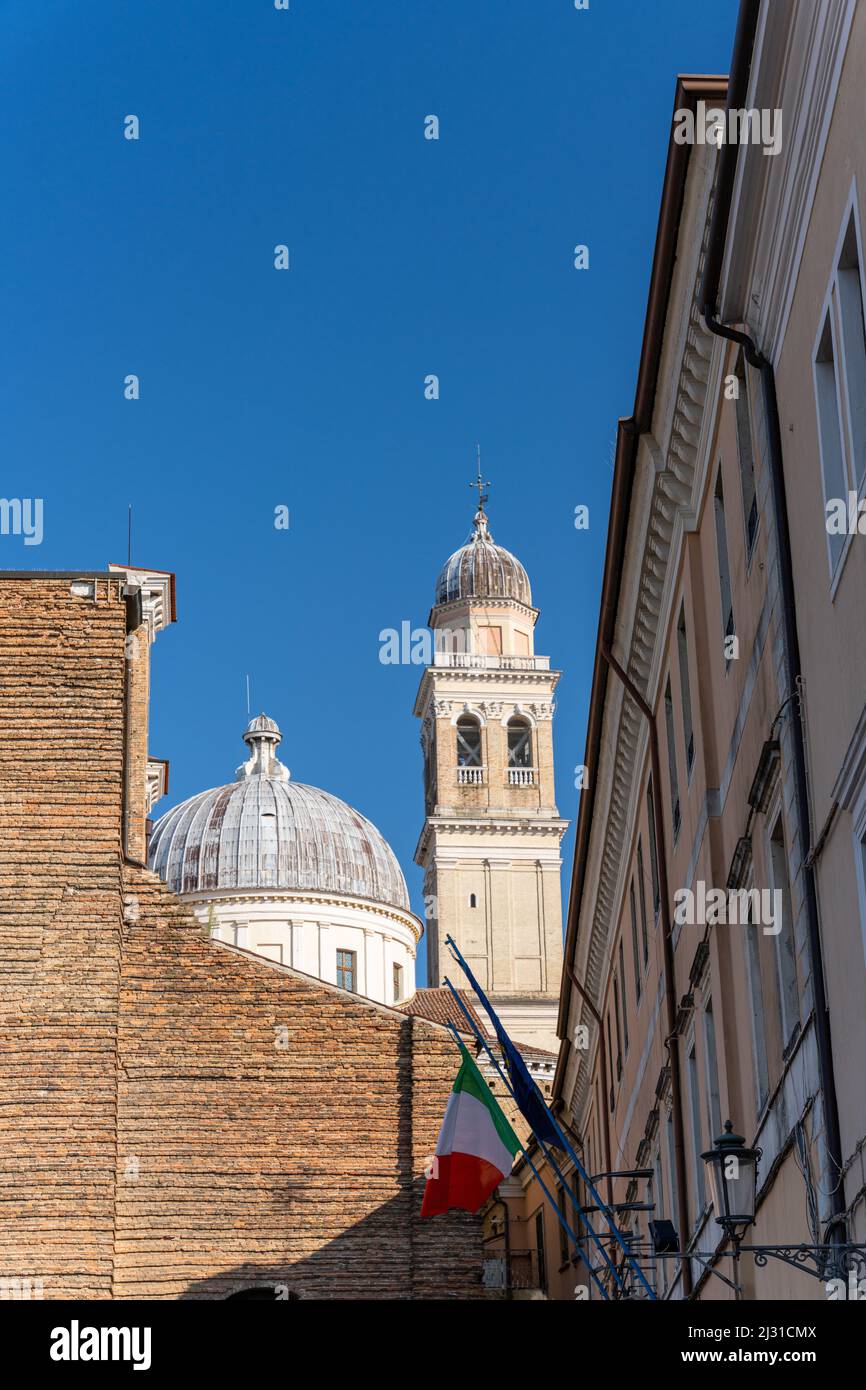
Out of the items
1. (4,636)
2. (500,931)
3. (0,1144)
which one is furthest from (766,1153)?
(500,931)

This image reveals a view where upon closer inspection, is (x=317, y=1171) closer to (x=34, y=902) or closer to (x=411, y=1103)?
(x=411, y=1103)

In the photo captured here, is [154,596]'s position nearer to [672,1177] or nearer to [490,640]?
[672,1177]

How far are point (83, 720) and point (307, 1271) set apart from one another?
827 cm

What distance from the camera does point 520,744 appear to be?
83.8 meters

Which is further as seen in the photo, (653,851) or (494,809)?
(494,809)

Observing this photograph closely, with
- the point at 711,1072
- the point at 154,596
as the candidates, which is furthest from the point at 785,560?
the point at 154,596

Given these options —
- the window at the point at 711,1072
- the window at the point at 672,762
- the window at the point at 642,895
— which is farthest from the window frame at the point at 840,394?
the window at the point at 642,895

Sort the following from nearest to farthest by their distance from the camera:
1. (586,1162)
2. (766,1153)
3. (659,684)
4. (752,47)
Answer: (752,47), (766,1153), (659,684), (586,1162)

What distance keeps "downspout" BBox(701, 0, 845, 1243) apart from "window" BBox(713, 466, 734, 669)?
6.27ft

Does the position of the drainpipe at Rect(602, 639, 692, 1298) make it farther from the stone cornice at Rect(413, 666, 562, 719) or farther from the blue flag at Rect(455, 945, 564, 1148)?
the stone cornice at Rect(413, 666, 562, 719)

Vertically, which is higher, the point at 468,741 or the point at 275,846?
the point at 468,741

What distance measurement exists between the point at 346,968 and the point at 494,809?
2198cm

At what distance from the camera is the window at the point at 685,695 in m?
15.3
